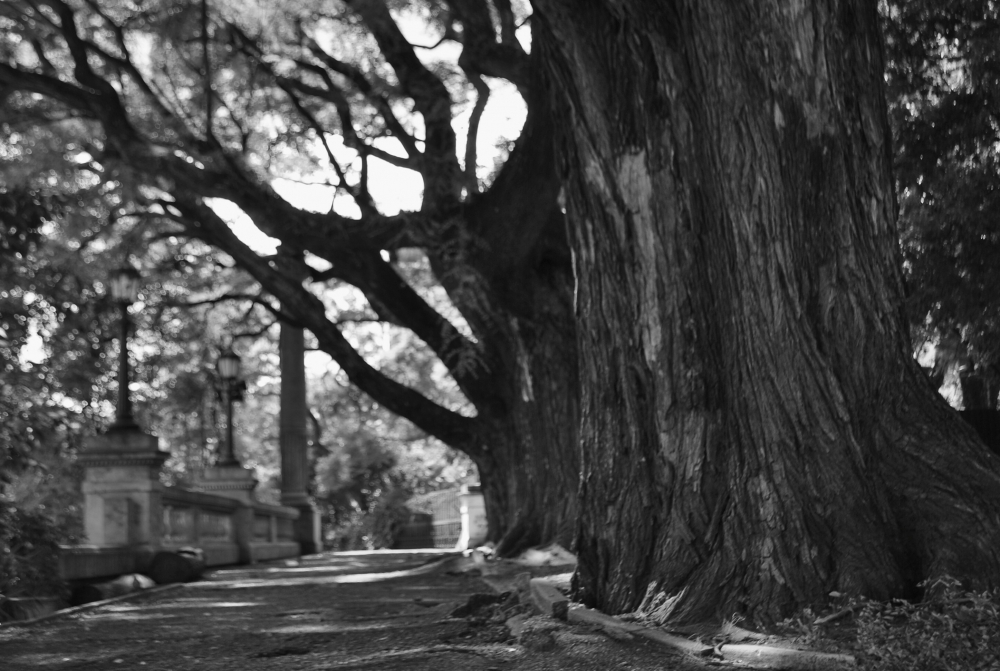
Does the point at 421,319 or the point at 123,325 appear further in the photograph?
the point at 421,319

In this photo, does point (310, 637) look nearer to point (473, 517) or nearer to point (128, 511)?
point (128, 511)

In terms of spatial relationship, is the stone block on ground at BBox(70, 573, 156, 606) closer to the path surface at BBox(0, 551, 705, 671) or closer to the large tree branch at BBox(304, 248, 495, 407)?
the path surface at BBox(0, 551, 705, 671)

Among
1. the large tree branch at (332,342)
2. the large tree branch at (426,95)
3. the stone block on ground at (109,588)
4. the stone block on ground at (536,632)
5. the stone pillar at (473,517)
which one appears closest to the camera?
the stone block on ground at (536,632)

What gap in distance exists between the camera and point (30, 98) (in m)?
18.0

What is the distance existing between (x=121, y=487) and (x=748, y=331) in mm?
10861

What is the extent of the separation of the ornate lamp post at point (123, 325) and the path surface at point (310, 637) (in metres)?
2.57

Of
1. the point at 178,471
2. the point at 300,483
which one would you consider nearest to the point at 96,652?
the point at 300,483

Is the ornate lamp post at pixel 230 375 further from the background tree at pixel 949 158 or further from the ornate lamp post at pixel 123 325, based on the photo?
the background tree at pixel 949 158

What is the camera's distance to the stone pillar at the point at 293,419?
2869 cm

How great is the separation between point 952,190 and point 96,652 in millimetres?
7266

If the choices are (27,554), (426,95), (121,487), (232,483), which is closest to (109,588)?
(27,554)

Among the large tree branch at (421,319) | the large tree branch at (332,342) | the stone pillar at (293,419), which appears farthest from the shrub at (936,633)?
the stone pillar at (293,419)

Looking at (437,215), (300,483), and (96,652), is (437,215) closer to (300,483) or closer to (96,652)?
(96,652)

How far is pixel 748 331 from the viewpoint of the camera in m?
6.49
